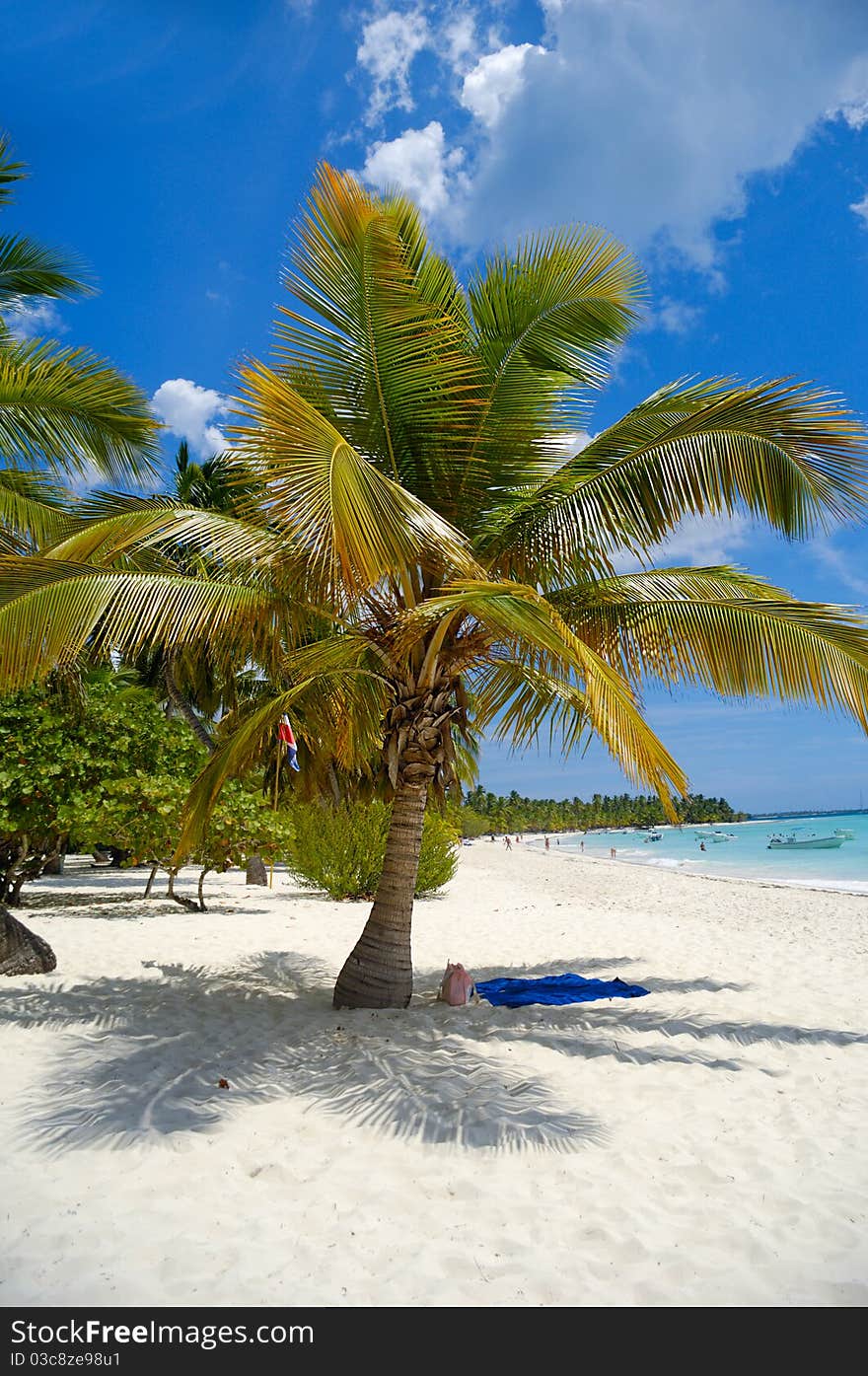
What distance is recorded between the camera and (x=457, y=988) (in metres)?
6.73

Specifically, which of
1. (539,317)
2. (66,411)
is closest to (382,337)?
(539,317)

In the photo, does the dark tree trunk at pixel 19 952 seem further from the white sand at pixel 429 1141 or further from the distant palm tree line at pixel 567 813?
the distant palm tree line at pixel 567 813

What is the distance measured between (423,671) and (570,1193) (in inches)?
146

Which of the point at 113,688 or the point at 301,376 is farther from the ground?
the point at 301,376

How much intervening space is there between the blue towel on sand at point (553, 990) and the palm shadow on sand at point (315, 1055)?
134 millimetres

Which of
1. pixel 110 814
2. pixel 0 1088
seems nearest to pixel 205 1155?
pixel 0 1088

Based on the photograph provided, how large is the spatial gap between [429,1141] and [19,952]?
5.06 m

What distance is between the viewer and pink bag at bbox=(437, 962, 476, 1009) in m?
6.71

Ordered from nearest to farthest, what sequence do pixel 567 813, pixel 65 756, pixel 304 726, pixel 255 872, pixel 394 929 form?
pixel 394 929 < pixel 304 726 < pixel 65 756 < pixel 255 872 < pixel 567 813

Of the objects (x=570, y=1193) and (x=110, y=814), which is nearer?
(x=570, y=1193)

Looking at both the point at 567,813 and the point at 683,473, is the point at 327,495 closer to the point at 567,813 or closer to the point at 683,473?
the point at 683,473

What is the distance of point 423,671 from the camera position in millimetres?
6348
